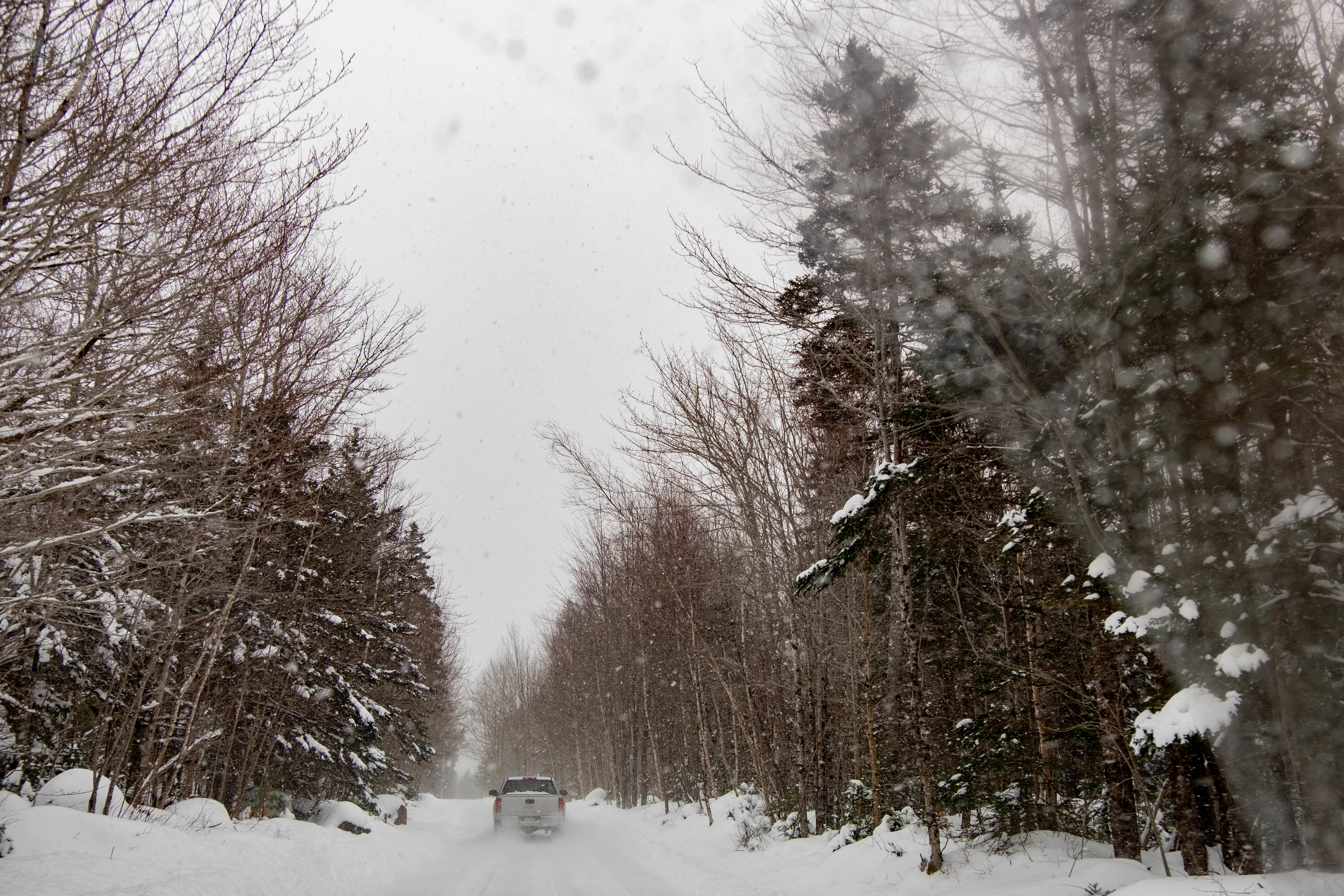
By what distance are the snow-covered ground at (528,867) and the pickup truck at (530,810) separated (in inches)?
123

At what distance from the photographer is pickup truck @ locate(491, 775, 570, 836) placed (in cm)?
1931

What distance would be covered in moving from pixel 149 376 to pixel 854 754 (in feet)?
42.5

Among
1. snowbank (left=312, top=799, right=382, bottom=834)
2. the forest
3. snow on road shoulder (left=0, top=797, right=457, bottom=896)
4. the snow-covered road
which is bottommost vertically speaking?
the snow-covered road

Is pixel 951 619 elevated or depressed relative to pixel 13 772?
elevated

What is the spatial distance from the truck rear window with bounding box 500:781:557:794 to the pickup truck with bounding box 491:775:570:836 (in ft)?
0.07

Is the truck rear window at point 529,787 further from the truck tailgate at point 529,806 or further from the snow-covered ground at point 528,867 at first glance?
the snow-covered ground at point 528,867

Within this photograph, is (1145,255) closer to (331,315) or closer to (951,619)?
(331,315)

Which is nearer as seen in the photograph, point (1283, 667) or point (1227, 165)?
point (1283, 667)

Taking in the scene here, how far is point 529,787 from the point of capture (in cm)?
2077

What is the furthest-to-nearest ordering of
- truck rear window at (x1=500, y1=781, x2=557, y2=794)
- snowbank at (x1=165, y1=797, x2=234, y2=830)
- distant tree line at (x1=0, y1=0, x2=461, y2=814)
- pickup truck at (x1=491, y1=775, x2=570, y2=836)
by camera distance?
1. truck rear window at (x1=500, y1=781, x2=557, y2=794)
2. pickup truck at (x1=491, y1=775, x2=570, y2=836)
3. snowbank at (x1=165, y1=797, x2=234, y2=830)
4. distant tree line at (x1=0, y1=0, x2=461, y2=814)

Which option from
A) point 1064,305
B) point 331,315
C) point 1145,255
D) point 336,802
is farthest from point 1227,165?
point 336,802

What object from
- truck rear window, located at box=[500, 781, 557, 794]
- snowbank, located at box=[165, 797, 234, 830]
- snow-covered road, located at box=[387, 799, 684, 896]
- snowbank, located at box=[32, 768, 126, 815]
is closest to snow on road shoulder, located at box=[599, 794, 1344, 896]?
snow-covered road, located at box=[387, 799, 684, 896]

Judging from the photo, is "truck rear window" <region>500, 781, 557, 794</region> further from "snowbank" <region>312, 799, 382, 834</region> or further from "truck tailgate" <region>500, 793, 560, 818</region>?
"snowbank" <region>312, 799, 382, 834</region>

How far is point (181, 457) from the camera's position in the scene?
647 centimetres
